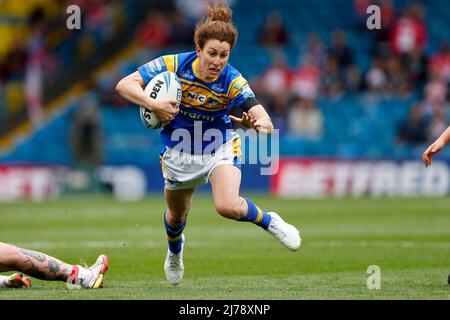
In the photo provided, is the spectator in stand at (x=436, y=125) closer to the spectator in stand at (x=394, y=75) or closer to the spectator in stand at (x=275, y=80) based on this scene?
the spectator in stand at (x=394, y=75)

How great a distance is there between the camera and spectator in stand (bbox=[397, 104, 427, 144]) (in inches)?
908

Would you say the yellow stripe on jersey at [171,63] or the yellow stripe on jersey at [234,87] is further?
the yellow stripe on jersey at [171,63]

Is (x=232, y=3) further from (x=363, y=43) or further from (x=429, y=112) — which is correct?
(x=429, y=112)

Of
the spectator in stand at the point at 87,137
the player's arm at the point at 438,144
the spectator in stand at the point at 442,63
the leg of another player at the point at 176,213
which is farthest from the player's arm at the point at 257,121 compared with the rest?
the spectator in stand at the point at 442,63

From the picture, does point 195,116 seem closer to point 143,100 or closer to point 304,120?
point 143,100

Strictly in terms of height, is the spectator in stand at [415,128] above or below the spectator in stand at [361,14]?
below

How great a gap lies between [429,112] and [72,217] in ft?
32.2

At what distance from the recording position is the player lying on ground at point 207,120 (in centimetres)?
826

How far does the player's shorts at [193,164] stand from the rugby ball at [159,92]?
470mm

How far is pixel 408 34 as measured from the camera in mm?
24141

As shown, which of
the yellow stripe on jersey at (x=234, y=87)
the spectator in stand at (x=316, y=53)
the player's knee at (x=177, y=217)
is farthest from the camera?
the spectator in stand at (x=316, y=53)

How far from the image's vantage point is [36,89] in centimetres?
2612

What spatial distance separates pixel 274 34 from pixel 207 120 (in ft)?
56.4
